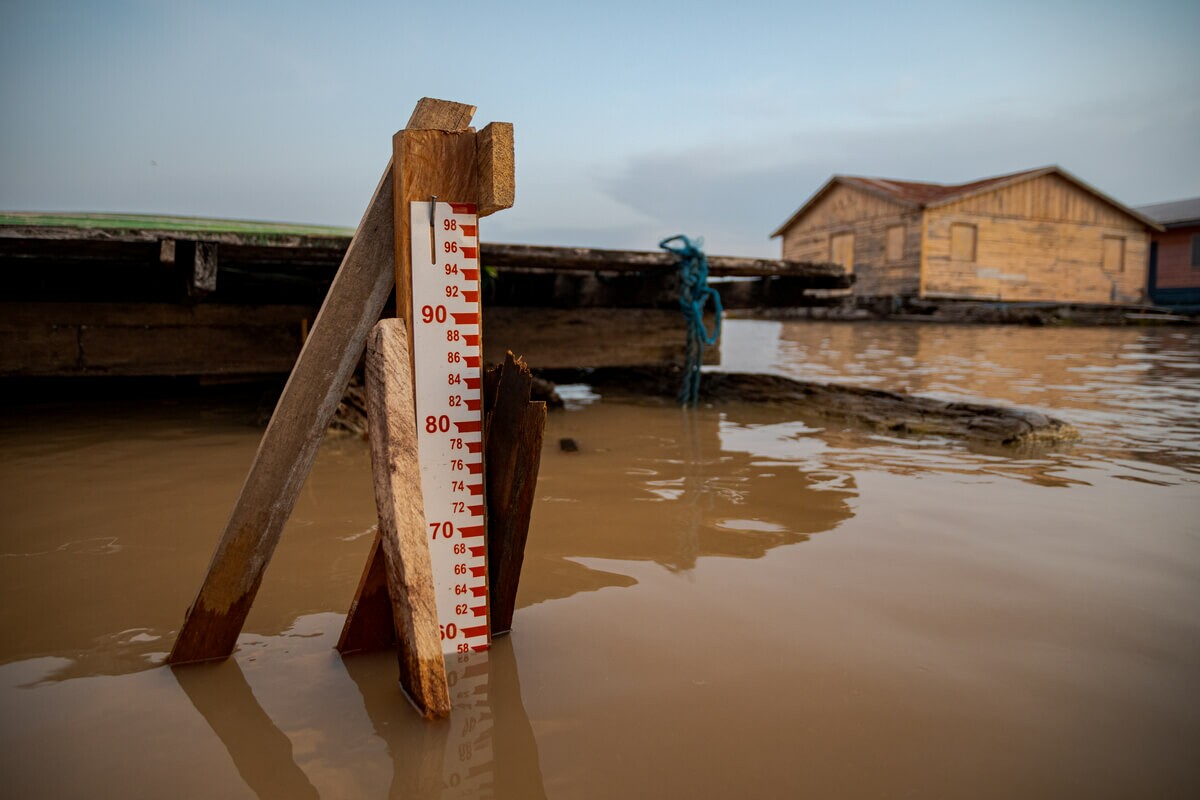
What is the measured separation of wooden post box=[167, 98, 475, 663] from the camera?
6.14 feet

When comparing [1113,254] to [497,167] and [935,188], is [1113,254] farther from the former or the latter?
[497,167]

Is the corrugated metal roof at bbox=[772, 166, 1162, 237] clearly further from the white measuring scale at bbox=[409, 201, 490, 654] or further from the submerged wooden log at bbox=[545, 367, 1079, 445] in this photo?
the white measuring scale at bbox=[409, 201, 490, 654]

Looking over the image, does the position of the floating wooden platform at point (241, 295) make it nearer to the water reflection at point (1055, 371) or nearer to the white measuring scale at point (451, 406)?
the water reflection at point (1055, 371)

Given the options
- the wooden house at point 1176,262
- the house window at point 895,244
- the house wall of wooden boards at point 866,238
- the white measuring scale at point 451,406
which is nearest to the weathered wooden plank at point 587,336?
the white measuring scale at point 451,406

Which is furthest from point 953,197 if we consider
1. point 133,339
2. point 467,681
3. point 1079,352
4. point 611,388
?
point 467,681

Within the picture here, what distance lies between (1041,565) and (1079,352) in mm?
11974

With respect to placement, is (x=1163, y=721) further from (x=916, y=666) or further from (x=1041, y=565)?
(x=1041, y=565)

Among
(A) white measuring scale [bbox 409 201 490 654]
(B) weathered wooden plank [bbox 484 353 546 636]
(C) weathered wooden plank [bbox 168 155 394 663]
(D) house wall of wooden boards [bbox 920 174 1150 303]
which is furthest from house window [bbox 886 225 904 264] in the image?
(C) weathered wooden plank [bbox 168 155 394 663]

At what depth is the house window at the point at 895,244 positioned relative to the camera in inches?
1053

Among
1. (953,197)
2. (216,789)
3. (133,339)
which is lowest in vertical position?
(216,789)

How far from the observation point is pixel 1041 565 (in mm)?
2656

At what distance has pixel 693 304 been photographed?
648cm

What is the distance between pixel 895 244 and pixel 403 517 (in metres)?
28.2

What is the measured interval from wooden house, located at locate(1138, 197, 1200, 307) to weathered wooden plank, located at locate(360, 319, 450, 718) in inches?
1479
